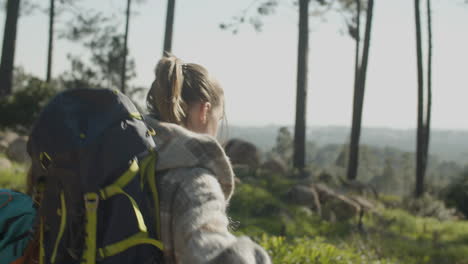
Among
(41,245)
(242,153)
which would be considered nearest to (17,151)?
(242,153)

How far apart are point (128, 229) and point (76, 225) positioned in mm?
202

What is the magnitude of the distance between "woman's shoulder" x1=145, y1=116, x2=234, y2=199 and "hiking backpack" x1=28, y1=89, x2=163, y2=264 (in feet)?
0.22

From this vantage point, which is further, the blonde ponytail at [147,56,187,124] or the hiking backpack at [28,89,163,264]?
the blonde ponytail at [147,56,187,124]

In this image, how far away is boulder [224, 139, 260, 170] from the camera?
14750mm

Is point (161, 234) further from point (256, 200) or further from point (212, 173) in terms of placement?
point (256, 200)

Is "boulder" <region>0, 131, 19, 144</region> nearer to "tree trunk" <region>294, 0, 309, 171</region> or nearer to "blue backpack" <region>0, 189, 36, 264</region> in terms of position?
"tree trunk" <region>294, 0, 309, 171</region>

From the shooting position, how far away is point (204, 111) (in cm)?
190

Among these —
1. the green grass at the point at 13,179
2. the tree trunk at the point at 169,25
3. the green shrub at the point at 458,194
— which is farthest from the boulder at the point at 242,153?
the green grass at the point at 13,179

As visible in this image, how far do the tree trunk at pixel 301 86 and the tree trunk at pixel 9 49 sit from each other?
9.06m

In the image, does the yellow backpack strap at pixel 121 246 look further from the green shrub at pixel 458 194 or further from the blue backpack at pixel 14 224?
the green shrub at pixel 458 194

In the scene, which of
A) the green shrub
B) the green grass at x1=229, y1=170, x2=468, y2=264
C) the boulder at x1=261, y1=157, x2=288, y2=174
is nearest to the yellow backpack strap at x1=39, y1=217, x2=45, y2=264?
the green grass at x1=229, y1=170, x2=468, y2=264

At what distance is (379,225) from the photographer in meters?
11.2

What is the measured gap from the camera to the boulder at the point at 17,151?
33.6 feet


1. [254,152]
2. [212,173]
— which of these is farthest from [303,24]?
[212,173]
